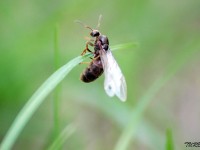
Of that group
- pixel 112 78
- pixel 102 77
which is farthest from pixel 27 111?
pixel 102 77

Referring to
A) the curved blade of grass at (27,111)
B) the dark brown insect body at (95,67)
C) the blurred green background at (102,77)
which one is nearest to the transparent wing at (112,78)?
the dark brown insect body at (95,67)

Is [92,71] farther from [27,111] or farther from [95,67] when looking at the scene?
[27,111]

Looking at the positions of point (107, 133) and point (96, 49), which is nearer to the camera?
point (96, 49)

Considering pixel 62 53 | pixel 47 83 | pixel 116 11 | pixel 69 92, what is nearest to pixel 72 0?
pixel 116 11

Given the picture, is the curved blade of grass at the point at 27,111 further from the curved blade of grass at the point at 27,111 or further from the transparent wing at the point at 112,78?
the transparent wing at the point at 112,78

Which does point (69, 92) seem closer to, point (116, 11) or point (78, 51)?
point (78, 51)

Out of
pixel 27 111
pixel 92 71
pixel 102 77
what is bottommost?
pixel 27 111
